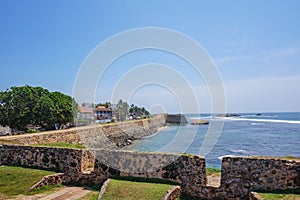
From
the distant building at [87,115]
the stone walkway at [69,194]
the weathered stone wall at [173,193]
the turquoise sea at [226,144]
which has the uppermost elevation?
the distant building at [87,115]

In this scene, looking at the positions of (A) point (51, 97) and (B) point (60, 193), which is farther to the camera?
(A) point (51, 97)

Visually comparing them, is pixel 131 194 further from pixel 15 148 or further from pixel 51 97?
pixel 51 97

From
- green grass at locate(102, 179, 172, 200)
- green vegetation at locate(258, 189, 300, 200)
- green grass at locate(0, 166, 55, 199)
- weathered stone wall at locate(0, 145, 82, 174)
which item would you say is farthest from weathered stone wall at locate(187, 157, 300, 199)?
green grass at locate(0, 166, 55, 199)

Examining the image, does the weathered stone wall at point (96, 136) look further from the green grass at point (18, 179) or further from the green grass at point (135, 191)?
the green grass at point (135, 191)

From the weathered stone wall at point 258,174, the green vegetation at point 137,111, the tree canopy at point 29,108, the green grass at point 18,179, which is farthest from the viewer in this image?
the green vegetation at point 137,111

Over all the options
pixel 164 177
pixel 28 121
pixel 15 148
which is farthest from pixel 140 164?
pixel 28 121

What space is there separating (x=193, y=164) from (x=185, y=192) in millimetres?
1001

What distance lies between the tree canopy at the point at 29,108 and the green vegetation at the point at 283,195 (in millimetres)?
26638

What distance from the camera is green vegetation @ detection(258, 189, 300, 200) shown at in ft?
23.8

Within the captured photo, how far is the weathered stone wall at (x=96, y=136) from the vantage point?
20.8 m

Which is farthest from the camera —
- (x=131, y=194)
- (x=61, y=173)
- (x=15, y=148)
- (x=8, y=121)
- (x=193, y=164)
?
(x=8, y=121)

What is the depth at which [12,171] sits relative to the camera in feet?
36.7

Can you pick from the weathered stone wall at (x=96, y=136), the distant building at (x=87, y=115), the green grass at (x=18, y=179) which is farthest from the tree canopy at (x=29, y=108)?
the green grass at (x=18, y=179)

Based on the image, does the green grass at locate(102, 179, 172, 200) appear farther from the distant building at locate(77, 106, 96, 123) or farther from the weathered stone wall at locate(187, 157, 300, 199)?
the distant building at locate(77, 106, 96, 123)
